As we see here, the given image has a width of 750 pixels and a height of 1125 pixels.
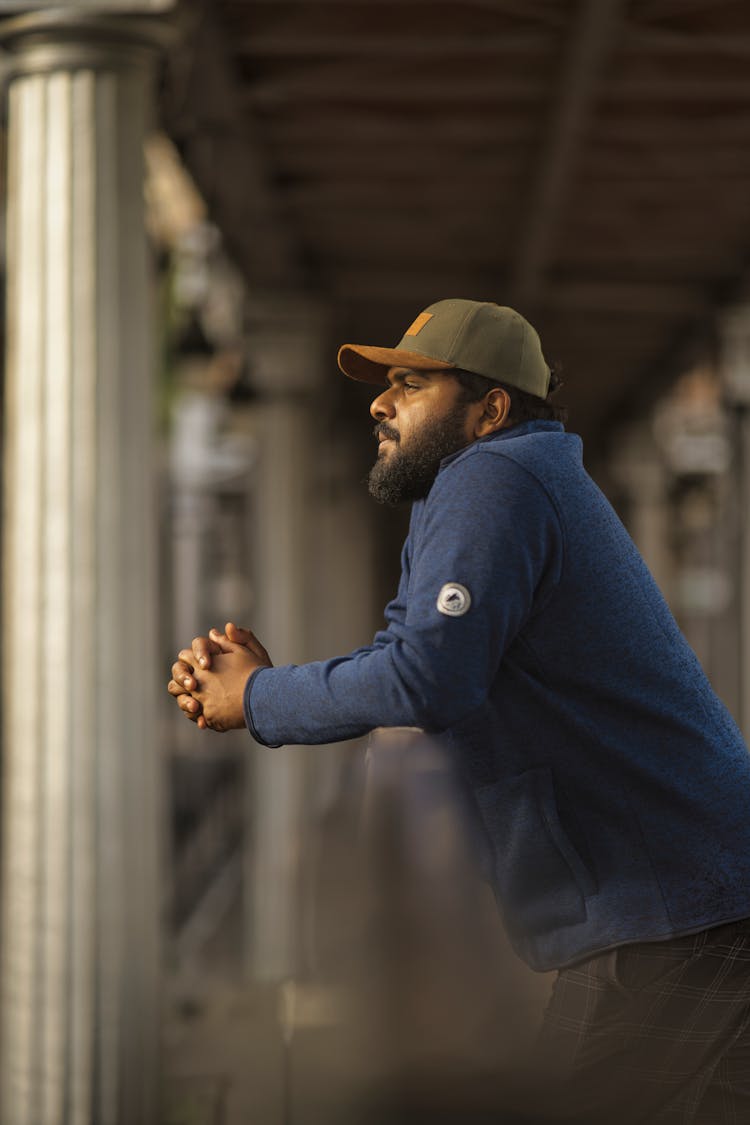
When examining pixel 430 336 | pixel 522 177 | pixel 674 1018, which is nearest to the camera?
pixel 430 336

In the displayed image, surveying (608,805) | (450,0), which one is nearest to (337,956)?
(608,805)

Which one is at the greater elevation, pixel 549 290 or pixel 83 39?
pixel 549 290

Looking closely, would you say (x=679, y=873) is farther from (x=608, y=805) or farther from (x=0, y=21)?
(x=0, y=21)

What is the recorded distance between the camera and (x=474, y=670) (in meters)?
1.67

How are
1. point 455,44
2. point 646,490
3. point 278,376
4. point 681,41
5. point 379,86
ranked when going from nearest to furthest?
point 681,41
point 455,44
point 379,86
point 278,376
point 646,490

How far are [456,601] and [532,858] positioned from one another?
0.98 ft

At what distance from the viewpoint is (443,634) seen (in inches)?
65.3

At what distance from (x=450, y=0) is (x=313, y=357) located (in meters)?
5.79

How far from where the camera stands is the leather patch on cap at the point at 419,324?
5.43 ft

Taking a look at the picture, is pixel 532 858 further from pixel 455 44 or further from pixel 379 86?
pixel 379 86

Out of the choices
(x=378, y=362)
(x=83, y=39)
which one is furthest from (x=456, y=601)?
(x=83, y=39)

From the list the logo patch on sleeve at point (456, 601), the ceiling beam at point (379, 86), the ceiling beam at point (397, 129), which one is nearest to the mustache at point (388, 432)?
the logo patch on sleeve at point (456, 601)

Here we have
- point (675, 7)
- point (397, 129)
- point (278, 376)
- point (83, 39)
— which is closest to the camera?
point (83, 39)

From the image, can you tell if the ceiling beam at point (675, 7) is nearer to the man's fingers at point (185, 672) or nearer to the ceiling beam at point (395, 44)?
Answer: the ceiling beam at point (395, 44)
